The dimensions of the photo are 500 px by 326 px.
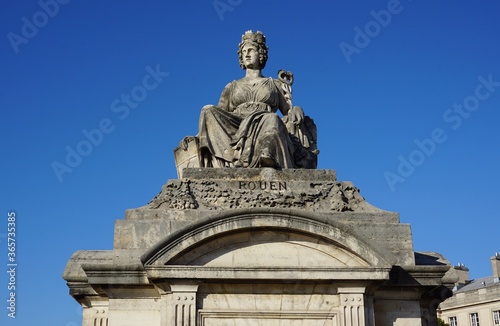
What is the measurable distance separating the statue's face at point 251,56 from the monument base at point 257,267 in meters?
5.14

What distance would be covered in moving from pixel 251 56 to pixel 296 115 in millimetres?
2493

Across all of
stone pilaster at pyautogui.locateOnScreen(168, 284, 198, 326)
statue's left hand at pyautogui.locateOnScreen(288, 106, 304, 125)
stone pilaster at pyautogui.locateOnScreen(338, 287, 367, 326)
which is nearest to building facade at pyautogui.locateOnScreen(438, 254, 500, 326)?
statue's left hand at pyautogui.locateOnScreen(288, 106, 304, 125)

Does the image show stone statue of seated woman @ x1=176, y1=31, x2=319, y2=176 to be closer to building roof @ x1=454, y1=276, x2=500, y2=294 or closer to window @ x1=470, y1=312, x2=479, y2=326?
window @ x1=470, y1=312, x2=479, y2=326

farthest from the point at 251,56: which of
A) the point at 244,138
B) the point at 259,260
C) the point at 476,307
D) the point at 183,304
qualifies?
the point at 476,307

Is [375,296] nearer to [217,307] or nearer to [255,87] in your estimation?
[217,307]

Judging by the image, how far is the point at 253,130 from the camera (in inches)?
623

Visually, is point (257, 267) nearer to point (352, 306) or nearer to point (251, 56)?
point (352, 306)

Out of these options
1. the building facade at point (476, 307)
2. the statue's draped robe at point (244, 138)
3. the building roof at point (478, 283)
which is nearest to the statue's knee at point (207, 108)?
the statue's draped robe at point (244, 138)

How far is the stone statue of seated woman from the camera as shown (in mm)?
15469

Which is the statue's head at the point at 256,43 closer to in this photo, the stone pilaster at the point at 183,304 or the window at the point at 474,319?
the stone pilaster at the point at 183,304

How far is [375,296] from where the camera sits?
45.3ft

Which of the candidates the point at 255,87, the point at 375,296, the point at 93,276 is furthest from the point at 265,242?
the point at 255,87

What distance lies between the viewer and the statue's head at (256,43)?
1848cm

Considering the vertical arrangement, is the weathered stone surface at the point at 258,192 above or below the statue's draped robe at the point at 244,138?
below
